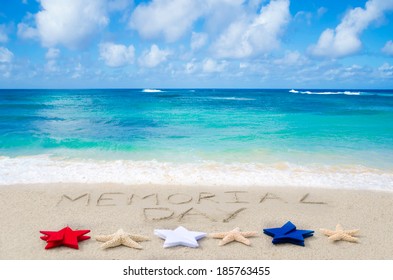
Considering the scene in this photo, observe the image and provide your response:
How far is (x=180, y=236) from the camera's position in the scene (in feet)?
15.4

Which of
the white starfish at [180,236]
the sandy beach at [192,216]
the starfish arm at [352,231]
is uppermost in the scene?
the starfish arm at [352,231]

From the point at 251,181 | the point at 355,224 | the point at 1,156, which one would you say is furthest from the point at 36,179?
the point at 355,224

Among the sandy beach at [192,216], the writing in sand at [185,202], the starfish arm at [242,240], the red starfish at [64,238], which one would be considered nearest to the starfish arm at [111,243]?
the sandy beach at [192,216]

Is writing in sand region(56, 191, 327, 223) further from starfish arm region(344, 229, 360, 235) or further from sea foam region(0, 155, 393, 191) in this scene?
starfish arm region(344, 229, 360, 235)

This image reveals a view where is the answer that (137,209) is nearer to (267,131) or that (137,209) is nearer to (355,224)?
(355,224)

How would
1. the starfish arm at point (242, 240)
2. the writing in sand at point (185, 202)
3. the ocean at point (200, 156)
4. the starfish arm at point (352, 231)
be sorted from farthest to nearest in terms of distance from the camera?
the ocean at point (200, 156), the writing in sand at point (185, 202), the starfish arm at point (352, 231), the starfish arm at point (242, 240)

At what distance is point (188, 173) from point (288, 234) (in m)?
4.04

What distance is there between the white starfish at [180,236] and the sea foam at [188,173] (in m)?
2.56

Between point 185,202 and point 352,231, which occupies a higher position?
point 352,231

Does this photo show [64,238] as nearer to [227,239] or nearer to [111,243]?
[111,243]

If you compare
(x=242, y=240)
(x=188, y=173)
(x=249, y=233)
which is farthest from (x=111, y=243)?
(x=188, y=173)

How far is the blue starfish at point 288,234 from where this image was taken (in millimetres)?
4648

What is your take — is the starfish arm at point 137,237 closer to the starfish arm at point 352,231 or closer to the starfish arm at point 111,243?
the starfish arm at point 111,243
